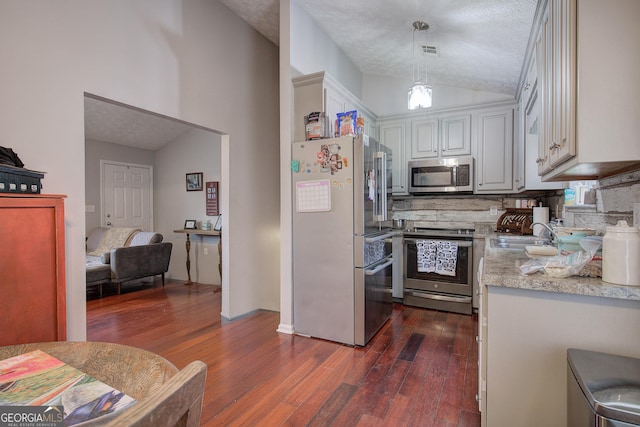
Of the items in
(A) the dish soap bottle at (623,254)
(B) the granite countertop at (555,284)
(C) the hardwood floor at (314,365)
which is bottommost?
(C) the hardwood floor at (314,365)

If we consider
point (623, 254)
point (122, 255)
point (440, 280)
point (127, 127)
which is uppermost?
point (127, 127)

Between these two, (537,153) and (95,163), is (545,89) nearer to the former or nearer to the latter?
(537,153)

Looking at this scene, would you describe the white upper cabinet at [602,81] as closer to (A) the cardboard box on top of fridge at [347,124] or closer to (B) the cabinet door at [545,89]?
(B) the cabinet door at [545,89]

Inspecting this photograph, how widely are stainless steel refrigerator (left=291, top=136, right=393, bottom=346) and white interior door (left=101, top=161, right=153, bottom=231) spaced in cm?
398

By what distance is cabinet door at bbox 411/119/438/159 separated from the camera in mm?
4055

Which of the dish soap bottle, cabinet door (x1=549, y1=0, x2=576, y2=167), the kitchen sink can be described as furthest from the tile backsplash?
the dish soap bottle

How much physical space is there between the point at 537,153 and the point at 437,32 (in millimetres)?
1377

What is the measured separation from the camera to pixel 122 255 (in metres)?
4.50

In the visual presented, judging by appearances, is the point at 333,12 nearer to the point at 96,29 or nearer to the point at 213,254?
the point at 96,29

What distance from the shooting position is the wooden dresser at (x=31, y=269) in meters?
1.48

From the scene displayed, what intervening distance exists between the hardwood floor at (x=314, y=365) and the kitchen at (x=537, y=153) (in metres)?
0.57

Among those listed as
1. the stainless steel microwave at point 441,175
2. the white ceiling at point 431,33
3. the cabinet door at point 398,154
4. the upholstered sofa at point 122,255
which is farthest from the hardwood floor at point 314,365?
the white ceiling at point 431,33

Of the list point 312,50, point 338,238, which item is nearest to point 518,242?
point 338,238

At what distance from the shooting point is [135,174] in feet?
18.7
